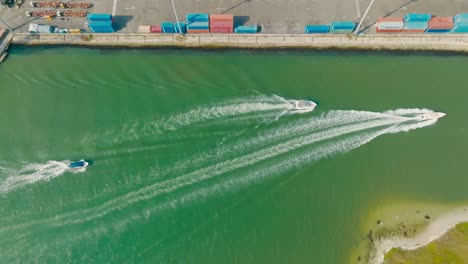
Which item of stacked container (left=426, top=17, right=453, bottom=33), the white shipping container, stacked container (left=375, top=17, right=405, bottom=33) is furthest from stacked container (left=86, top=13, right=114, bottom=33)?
stacked container (left=426, top=17, right=453, bottom=33)

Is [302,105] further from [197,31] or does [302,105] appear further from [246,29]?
[197,31]

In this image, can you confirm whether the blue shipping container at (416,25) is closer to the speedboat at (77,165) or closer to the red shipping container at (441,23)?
the red shipping container at (441,23)

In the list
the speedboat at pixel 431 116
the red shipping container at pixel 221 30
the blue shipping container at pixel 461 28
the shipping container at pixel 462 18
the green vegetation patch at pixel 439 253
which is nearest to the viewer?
the green vegetation patch at pixel 439 253

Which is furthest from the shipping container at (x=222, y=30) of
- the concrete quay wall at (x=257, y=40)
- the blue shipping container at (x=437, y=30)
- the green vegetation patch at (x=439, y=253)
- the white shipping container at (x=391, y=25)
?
the green vegetation patch at (x=439, y=253)

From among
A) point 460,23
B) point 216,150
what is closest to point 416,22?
point 460,23

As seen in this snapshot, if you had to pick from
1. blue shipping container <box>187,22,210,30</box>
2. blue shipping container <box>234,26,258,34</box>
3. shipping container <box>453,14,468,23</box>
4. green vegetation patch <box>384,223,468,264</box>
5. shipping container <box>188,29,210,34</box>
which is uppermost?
shipping container <box>453,14,468,23</box>

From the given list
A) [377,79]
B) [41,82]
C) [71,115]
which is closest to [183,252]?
[71,115]

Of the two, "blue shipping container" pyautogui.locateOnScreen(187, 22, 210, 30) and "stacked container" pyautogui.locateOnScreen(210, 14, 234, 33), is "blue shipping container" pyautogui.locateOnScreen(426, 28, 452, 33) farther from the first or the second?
"blue shipping container" pyautogui.locateOnScreen(187, 22, 210, 30)
